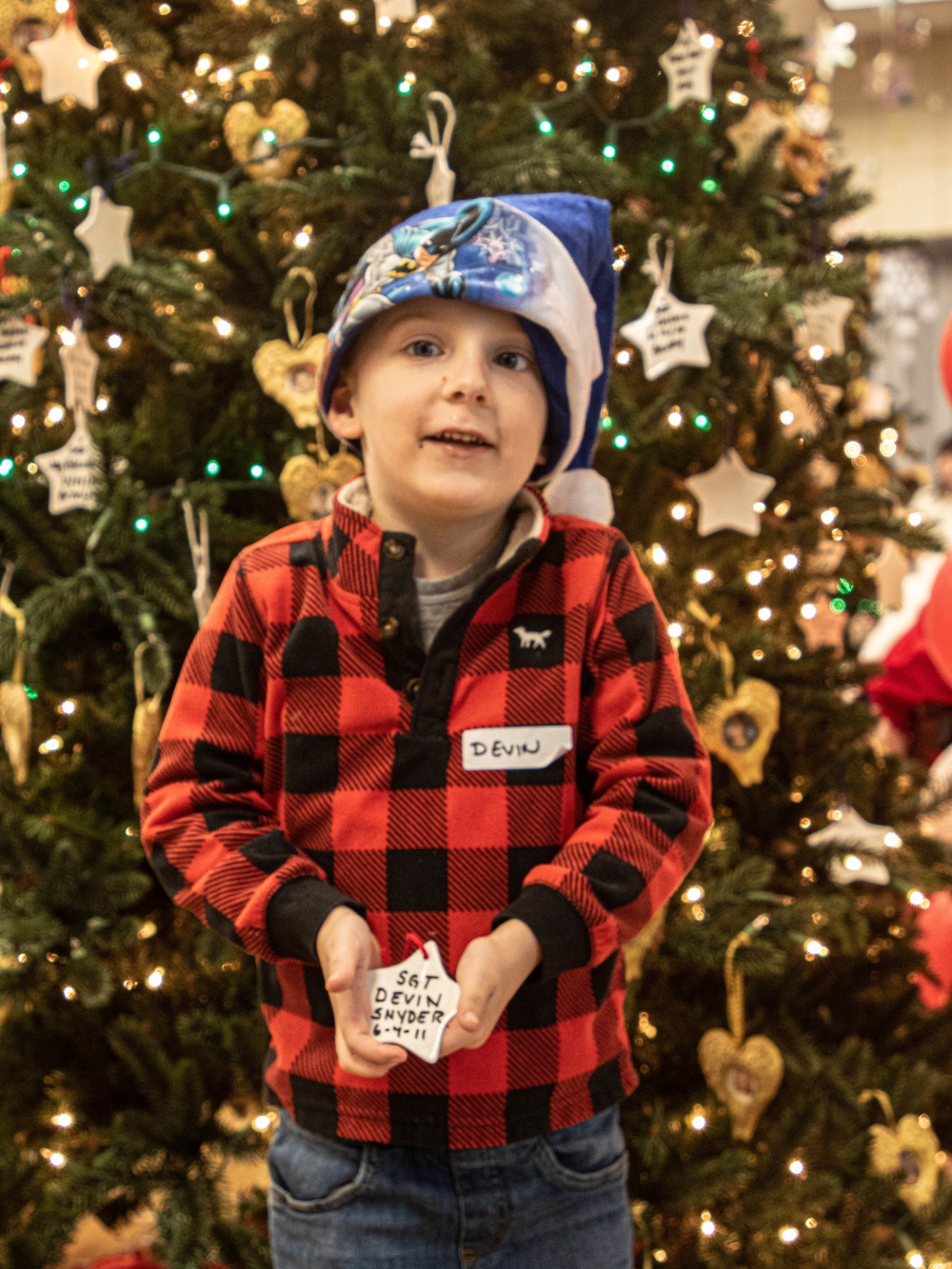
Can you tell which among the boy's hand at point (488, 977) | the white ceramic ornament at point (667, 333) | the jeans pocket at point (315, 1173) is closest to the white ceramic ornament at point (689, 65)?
the white ceramic ornament at point (667, 333)

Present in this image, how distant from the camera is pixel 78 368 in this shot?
1.43m

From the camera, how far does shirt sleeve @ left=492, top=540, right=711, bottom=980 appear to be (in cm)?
80

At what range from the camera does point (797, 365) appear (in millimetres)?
1529

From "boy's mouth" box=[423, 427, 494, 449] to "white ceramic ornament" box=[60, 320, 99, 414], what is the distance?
0.73m

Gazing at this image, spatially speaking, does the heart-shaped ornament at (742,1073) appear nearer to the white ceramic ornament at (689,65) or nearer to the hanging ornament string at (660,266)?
the hanging ornament string at (660,266)

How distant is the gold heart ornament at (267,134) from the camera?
1.52 metres

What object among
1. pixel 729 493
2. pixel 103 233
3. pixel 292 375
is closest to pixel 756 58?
pixel 729 493

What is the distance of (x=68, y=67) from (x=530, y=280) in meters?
0.92

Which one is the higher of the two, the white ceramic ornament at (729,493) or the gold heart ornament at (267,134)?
the gold heart ornament at (267,134)

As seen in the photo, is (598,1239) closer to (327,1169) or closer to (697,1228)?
(327,1169)

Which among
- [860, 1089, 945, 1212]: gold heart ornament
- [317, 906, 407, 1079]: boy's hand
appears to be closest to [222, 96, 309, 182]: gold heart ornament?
[317, 906, 407, 1079]: boy's hand

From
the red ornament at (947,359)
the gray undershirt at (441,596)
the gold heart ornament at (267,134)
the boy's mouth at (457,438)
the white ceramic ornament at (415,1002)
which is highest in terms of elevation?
the gold heart ornament at (267,134)

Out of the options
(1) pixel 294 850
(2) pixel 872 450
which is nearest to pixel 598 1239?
(1) pixel 294 850

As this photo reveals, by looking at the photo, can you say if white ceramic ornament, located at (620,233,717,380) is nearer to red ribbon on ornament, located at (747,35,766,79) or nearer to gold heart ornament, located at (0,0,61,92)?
red ribbon on ornament, located at (747,35,766,79)
